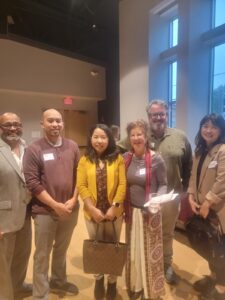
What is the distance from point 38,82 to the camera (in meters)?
6.09

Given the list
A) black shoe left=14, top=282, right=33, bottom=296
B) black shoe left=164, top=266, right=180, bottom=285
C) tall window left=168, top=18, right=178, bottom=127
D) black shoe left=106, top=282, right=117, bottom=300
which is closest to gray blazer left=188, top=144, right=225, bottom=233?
black shoe left=164, top=266, right=180, bottom=285

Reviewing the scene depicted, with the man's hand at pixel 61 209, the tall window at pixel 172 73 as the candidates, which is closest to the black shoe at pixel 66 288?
the man's hand at pixel 61 209

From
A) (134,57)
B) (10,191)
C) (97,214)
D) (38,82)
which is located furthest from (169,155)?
(38,82)

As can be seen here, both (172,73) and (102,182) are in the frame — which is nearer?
(102,182)

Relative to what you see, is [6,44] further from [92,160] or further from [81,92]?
[92,160]

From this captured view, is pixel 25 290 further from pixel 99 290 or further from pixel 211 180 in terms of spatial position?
pixel 211 180

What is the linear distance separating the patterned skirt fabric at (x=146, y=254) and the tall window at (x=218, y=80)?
288 cm

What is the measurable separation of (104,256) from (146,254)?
0.31m

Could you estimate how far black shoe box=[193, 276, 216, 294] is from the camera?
2.13m

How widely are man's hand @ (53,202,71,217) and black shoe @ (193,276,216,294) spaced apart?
133 cm

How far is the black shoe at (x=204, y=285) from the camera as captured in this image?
2.13m

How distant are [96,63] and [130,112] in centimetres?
221

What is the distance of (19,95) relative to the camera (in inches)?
243

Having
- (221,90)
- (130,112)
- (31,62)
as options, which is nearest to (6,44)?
(31,62)
